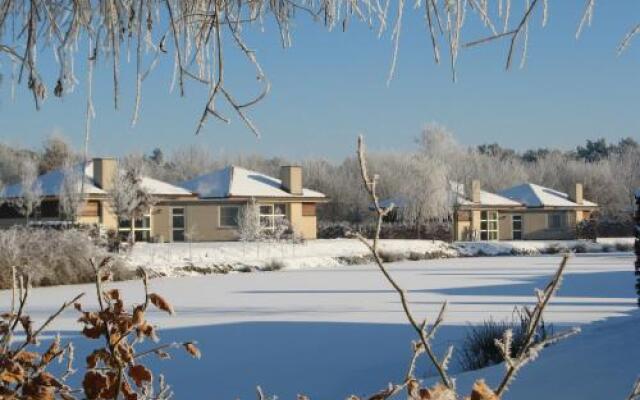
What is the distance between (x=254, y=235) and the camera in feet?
114

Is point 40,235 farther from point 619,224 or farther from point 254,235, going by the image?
point 619,224

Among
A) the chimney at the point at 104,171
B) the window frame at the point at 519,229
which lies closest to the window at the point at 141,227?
the chimney at the point at 104,171

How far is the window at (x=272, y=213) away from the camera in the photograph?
4047 centimetres

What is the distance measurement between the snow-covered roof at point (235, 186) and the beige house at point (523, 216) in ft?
33.0

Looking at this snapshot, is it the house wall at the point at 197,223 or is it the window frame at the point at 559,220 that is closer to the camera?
the house wall at the point at 197,223

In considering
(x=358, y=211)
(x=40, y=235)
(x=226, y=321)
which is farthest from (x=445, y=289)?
(x=358, y=211)

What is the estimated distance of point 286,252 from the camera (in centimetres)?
3462

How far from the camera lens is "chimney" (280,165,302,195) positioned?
139ft

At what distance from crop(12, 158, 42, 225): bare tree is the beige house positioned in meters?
22.8

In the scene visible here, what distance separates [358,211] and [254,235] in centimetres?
2331

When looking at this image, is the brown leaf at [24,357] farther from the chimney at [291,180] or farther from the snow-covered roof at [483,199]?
the snow-covered roof at [483,199]

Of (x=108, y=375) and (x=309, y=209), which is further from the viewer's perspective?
(x=309, y=209)

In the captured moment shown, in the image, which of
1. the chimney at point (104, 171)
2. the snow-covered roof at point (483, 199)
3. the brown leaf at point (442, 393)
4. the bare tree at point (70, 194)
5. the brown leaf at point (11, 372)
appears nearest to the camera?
the brown leaf at point (442, 393)

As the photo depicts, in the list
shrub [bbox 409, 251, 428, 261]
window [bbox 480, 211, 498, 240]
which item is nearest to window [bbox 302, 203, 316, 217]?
shrub [bbox 409, 251, 428, 261]
